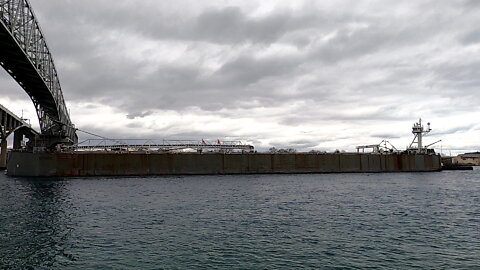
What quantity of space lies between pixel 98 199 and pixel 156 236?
23224 mm

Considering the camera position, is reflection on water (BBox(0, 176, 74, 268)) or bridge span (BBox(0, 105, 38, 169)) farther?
bridge span (BBox(0, 105, 38, 169))

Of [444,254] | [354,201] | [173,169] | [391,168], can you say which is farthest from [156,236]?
[391,168]

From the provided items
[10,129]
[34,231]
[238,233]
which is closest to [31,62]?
[34,231]

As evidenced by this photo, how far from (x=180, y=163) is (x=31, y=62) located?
43.2m

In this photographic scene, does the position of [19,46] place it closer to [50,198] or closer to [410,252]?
[50,198]

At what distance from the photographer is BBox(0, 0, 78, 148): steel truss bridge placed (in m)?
42.5

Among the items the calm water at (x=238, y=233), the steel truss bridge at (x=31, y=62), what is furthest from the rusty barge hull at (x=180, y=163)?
the calm water at (x=238, y=233)

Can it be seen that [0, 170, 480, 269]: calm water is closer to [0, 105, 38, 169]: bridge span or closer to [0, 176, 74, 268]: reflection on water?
[0, 176, 74, 268]: reflection on water

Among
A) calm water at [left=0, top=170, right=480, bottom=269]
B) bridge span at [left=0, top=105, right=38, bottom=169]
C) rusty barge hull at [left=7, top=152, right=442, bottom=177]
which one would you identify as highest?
bridge span at [left=0, top=105, right=38, bottom=169]

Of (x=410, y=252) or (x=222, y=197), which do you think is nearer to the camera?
(x=410, y=252)

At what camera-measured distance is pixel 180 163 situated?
88.8 meters

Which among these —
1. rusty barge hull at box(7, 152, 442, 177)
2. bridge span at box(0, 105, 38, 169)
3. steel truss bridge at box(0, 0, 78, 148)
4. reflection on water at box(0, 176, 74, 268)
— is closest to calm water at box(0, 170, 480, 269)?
reflection on water at box(0, 176, 74, 268)

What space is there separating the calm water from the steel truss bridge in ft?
65.8

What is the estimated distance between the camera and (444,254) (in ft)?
67.8
